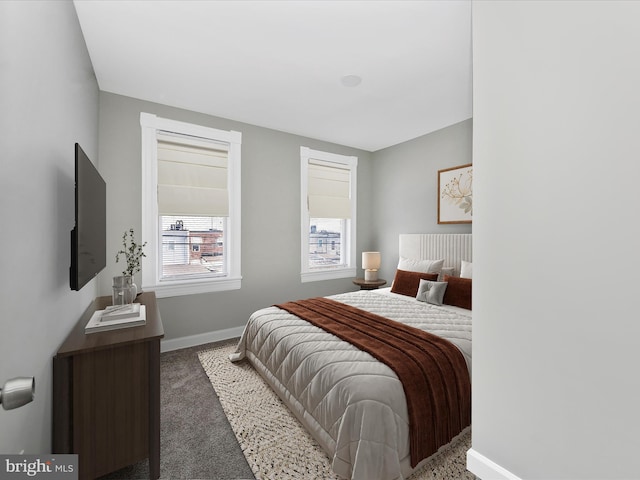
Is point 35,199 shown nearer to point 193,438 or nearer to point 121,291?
point 121,291

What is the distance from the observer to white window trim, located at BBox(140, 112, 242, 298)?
3.09 meters

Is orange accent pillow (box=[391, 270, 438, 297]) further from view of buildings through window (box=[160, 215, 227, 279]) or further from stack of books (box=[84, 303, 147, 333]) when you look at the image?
stack of books (box=[84, 303, 147, 333])

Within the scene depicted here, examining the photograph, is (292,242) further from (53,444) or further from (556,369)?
(556,369)

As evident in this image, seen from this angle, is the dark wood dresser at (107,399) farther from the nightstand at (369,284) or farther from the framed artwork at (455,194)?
the framed artwork at (455,194)

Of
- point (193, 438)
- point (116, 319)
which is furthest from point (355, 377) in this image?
point (116, 319)

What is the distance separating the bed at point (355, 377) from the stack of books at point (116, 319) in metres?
1.01

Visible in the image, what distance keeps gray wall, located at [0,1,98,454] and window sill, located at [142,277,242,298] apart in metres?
1.41

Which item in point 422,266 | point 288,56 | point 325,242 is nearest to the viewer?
point 288,56

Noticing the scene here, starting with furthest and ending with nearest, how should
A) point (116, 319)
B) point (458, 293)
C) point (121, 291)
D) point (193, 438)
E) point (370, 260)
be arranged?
point (370, 260) < point (458, 293) < point (121, 291) < point (193, 438) < point (116, 319)

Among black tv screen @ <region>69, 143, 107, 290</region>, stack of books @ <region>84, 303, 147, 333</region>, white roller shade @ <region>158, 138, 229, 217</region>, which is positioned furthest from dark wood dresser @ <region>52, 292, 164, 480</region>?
white roller shade @ <region>158, 138, 229, 217</region>

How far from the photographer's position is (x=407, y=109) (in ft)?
10.9

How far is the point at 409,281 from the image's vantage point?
3.49m

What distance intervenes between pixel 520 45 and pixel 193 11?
198 cm

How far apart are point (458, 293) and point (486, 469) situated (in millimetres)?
2334
